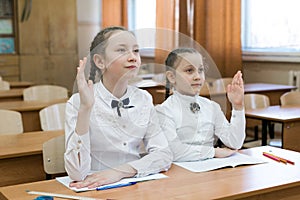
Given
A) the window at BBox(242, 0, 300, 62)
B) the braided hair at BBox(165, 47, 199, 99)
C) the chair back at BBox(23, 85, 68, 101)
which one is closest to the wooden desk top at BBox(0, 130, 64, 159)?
the braided hair at BBox(165, 47, 199, 99)

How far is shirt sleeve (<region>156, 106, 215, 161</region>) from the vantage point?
1.70 metres

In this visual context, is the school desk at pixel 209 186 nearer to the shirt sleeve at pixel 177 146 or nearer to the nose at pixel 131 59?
the shirt sleeve at pixel 177 146

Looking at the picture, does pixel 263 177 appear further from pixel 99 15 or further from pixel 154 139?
pixel 99 15

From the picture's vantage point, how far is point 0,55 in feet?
21.4

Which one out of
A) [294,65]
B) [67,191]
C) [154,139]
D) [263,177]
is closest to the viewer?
[67,191]

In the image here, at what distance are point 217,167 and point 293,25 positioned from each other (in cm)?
351

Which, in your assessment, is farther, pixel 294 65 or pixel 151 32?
pixel 294 65

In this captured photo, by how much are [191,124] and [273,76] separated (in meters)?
3.55

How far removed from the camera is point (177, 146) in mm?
1753

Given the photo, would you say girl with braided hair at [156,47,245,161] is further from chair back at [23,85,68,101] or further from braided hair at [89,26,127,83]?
chair back at [23,85,68,101]

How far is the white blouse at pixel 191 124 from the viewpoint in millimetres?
1701

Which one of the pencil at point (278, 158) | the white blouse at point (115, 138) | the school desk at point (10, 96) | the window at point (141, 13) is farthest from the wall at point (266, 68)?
the white blouse at point (115, 138)

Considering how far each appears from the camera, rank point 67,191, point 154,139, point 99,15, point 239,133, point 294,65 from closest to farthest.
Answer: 1. point 67,191
2. point 154,139
3. point 239,133
4. point 294,65
5. point 99,15

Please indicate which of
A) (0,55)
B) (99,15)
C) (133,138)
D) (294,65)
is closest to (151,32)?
(133,138)
